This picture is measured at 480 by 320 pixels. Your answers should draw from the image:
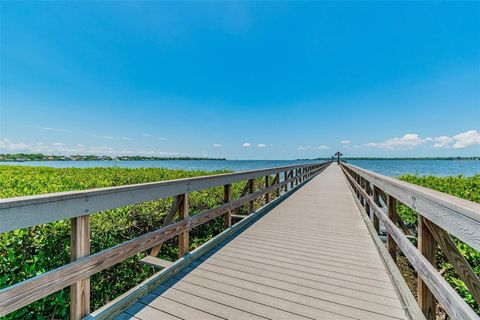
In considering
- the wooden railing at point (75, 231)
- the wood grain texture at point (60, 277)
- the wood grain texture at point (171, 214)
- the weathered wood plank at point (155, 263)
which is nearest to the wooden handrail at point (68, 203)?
the wooden railing at point (75, 231)

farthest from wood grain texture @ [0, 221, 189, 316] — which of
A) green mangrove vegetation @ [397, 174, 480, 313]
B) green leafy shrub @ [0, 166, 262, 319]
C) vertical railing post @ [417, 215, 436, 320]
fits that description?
green mangrove vegetation @ [397, 174, 480, 313]

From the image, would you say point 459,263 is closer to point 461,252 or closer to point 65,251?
point 461,252

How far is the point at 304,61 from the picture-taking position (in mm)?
15320

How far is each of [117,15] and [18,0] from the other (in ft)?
10.6

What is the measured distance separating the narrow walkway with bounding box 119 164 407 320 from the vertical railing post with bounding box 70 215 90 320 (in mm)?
359

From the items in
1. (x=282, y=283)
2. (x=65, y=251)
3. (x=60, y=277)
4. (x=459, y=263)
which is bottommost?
(x=282, y=283)

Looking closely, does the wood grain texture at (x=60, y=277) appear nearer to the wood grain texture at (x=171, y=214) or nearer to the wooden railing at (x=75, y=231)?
the wooden railing at (x=75, y=231)

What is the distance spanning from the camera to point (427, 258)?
166 cm

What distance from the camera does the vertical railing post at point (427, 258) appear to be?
1.64 meters

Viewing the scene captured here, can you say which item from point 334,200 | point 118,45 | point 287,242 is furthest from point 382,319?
point 118,45

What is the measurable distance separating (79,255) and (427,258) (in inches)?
97.2

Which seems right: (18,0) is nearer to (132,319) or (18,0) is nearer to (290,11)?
(132,319)

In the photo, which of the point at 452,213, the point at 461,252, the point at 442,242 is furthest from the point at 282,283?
the point at 461,252

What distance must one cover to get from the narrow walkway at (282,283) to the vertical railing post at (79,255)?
1.18ft
